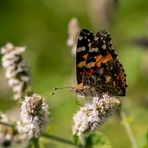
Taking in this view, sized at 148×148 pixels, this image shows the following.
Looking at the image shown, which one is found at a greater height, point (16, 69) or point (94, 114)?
point (16, 69)

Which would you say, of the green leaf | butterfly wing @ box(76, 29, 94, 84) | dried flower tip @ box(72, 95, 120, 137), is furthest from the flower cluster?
the green leaf

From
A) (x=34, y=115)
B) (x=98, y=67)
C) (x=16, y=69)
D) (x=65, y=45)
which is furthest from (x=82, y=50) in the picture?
(x=65, y=45)

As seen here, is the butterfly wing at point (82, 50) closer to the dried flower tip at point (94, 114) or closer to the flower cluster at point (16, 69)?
the flower cluster at point (16, 69)

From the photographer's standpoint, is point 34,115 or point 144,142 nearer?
point 34,115

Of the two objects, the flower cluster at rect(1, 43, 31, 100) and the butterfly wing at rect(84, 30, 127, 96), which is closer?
the butterfly wing at rect(84, 30, 127, 96)

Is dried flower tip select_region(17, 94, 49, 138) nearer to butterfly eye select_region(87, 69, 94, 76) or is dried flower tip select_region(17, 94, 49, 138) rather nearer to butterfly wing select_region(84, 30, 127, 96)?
butterfly wing select_region(84, 30, 127, 96)

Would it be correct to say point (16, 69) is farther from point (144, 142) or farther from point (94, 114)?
point (144, 142)

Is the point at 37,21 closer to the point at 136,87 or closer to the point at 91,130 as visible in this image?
the point at 136,87
